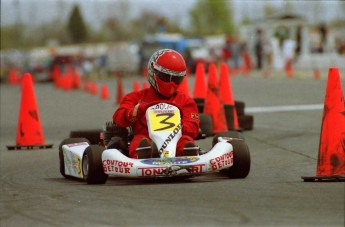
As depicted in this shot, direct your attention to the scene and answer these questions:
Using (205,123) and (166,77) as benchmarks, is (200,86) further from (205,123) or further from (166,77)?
(166,77)

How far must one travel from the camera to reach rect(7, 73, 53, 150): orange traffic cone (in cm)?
1384

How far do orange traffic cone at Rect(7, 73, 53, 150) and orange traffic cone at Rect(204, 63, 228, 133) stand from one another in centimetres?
243

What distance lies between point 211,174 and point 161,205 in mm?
2521

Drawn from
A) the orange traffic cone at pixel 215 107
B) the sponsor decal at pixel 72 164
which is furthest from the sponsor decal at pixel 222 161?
the orange traffic cone at pixel 215 107

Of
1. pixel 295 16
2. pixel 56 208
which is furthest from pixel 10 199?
pixel 295 16

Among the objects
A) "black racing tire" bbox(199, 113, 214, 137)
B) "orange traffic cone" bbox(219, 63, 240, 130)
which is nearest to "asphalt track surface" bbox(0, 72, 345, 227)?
"black racing tire" bbox(199, 113, 214, 137)

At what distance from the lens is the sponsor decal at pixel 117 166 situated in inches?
342

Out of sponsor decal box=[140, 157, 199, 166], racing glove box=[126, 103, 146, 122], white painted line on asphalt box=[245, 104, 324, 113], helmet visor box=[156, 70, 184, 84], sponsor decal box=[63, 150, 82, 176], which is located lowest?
white painted line on asphalt box=[245, 104, 324, 113]

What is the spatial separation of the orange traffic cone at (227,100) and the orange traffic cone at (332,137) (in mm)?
6027

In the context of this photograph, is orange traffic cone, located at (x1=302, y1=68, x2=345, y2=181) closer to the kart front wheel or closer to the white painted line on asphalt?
the kart front wheel

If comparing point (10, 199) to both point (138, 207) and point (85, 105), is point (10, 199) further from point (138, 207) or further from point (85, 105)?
point (85, 105)

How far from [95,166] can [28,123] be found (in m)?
5.14

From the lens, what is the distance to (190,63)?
53.2 meters

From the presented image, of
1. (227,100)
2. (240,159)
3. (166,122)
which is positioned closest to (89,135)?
(166,122)
